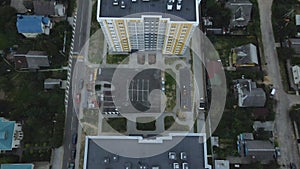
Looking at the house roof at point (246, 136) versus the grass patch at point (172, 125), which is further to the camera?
the grass patch at point (172, 125)

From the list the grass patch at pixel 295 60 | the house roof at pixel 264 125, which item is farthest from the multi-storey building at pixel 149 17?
the grass patch at pixel 295 60

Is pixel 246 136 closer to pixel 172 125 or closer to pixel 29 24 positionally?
pixel 172 125

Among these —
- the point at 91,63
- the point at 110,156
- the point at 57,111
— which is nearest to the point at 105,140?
the point at 110,156

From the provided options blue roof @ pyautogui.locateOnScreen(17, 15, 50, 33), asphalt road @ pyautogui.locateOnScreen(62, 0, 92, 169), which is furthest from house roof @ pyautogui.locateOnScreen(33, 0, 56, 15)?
asphalt road @ pyautogui.locateOnScreen(62, 0, 92, 169)

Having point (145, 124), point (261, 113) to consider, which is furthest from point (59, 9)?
point (261, 113)

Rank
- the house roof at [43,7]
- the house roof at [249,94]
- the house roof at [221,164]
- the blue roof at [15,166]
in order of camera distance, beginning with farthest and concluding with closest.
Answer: the house roof at [43,7]
the house roof at [249,94]
the house roof at [221,164]
the blue roof at [15,166]

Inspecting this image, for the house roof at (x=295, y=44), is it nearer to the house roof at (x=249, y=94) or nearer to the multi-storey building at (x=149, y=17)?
the house roof at (x=249, y=94)
